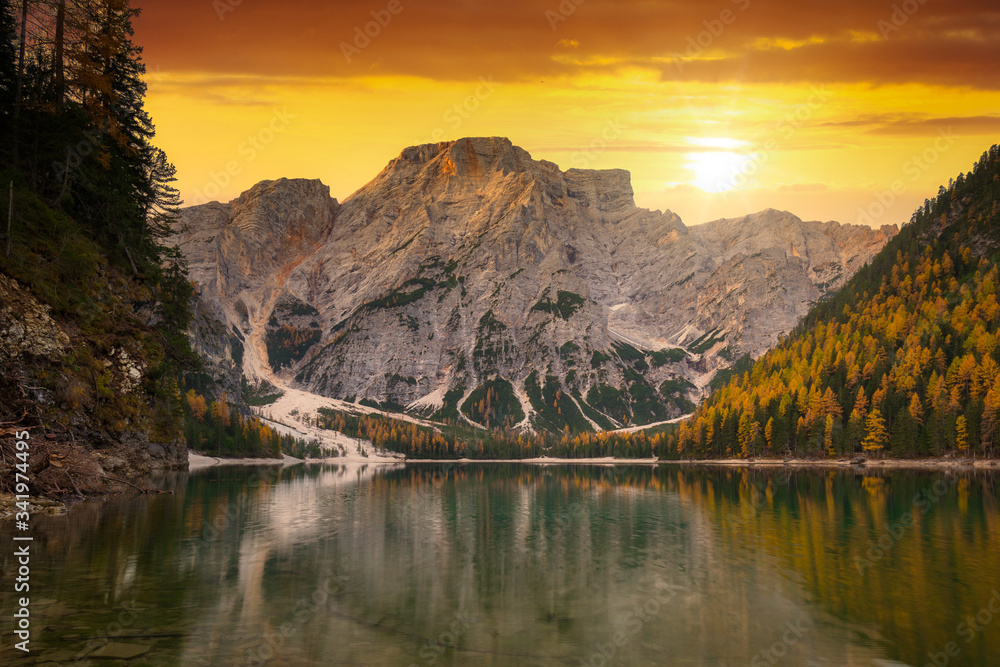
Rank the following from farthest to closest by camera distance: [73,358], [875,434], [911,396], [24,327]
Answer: [875,434] < [911,396] < [73,358] < [24,327]

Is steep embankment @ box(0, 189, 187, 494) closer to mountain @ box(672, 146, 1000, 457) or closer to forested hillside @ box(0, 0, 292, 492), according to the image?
forested hillside @ box(0, 0, 292, 492)

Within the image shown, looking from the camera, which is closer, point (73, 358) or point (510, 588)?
point (510, 588)

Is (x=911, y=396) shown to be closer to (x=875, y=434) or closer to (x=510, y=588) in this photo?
(x=875, y=434)

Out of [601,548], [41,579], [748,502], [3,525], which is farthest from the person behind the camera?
[748,502]

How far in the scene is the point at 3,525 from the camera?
44.3 m

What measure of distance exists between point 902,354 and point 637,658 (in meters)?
197

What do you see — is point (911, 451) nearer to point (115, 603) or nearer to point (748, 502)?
point (748, 502)

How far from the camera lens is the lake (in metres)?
25.1

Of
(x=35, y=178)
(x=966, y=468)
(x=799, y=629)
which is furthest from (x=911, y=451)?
(x=35, y=178)

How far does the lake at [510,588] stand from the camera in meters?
25.1

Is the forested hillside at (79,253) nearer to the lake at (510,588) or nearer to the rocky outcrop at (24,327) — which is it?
the rocky outcrop at (24,327)

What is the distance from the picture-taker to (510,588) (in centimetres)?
3681

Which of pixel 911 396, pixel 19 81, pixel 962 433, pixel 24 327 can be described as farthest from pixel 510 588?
pixel 911 396

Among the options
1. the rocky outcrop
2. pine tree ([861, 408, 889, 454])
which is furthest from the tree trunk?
pine tree ([861, 408, 889, 454])
